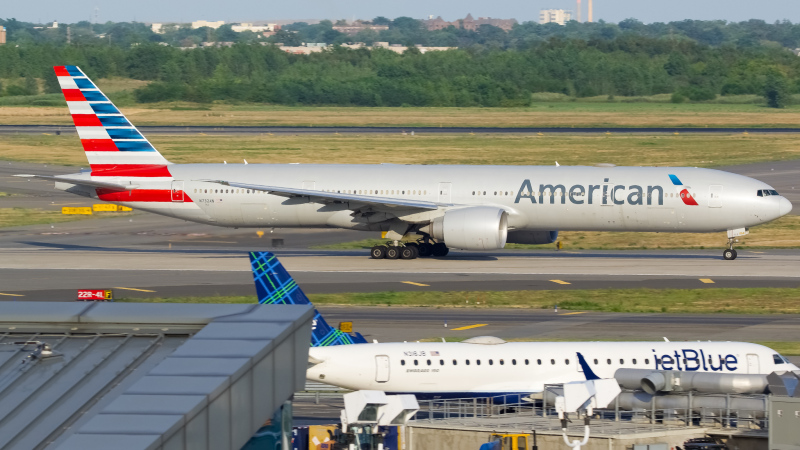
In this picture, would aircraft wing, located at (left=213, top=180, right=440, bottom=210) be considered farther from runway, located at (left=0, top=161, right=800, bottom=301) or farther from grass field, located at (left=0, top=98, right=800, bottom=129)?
grass field, located at (left=0, top=98, right=800, bottom=129)

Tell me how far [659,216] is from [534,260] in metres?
8.29

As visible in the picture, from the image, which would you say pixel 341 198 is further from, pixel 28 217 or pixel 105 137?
pixel 28 217

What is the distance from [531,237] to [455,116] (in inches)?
4697

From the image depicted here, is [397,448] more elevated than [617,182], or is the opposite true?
[617,182]

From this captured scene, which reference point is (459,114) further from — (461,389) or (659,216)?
(461,389)

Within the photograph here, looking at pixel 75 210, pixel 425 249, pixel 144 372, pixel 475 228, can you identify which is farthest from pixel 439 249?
pixel 144 372

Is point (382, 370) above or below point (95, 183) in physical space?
below

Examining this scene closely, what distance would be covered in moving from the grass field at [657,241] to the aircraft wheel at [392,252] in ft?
16.2

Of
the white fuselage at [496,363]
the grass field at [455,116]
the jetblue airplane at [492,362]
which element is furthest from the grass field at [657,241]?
the grass field at [455,116]

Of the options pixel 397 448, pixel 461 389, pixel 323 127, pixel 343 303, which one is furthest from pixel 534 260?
pixel 323 127

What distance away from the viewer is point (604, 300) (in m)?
52.7

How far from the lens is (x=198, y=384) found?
43.8 ft

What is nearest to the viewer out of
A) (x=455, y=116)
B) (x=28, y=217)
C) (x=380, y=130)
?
(x=28, y=217)

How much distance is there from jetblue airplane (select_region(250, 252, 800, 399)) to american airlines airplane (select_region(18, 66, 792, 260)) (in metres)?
25.5
